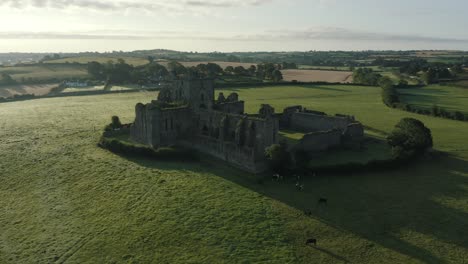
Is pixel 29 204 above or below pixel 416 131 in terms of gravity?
below

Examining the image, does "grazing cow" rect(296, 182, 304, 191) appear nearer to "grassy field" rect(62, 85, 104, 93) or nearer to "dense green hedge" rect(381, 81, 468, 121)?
"dense green hedge" rect(381, 81, 468, 121)

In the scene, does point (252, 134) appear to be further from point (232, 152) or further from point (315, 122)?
point (315, 122)

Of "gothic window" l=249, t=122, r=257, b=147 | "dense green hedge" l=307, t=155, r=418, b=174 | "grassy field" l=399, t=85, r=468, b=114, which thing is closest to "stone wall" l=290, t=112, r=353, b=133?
"dense green hedge" l=307, t=155, r=418, b=174

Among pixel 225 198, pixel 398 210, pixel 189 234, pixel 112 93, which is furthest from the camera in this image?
pixel 112 93

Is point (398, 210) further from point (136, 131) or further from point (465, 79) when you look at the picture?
point (465, 79)

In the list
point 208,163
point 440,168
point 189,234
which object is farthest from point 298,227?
point 440,168

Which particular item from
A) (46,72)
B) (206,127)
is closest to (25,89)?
(46,72)

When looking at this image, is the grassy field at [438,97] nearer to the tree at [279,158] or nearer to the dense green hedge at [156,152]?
the tree at [279,158]

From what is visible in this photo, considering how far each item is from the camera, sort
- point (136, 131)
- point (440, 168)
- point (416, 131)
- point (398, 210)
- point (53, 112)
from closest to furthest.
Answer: point (398, 210) < point (440, 168) < point (416, 131) < point (136, 131) < point (53, 112)
